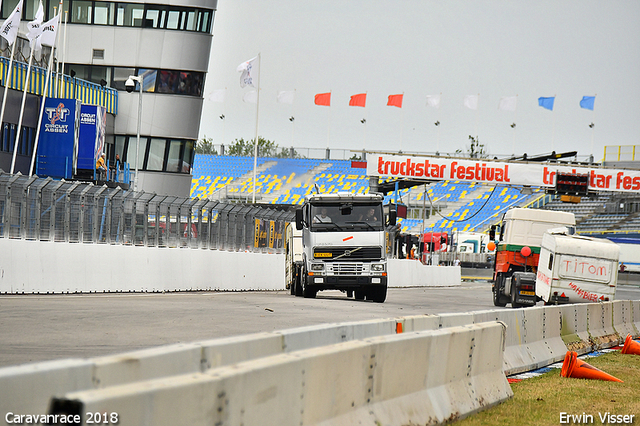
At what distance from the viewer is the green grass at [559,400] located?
25.3 feet

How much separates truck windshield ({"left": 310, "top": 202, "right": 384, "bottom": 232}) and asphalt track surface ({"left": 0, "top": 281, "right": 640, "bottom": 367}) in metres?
2.82

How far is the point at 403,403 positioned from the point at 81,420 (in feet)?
12.7

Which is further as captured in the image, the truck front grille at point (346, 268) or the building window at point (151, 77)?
the building window at point (151, 77)

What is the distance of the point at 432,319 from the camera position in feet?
29.6

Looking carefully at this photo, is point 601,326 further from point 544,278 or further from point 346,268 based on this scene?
point 544,278

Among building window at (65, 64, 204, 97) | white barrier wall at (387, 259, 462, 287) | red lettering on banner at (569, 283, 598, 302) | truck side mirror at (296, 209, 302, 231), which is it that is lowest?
white barrier wall at (387, 259, 462, 287)

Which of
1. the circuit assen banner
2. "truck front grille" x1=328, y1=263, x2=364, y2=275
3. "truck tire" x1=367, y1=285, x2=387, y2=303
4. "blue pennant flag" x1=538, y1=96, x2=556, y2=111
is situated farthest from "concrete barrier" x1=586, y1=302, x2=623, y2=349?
"blue pennant flag" x1=538, y1=96, x2=556, y2=111

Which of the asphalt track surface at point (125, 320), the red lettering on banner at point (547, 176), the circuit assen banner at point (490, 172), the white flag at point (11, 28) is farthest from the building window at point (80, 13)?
the asphalt track surface at point (125, 320)

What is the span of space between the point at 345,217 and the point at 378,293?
260cm

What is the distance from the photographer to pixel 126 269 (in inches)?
899

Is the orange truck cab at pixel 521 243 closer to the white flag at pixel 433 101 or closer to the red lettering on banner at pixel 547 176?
the red lettering on banner at pixel 547 176

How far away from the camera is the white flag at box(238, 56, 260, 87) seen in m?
53.6

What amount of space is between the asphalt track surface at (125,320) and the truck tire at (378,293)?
9.88 feet

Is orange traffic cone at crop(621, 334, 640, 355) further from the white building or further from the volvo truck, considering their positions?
the white building
